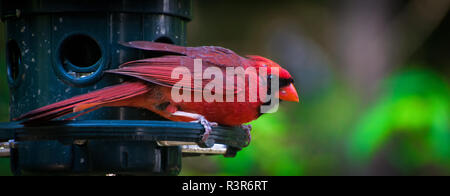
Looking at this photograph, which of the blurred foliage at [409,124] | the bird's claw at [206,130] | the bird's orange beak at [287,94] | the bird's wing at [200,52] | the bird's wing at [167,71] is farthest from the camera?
the blurred foliage at [409,124]

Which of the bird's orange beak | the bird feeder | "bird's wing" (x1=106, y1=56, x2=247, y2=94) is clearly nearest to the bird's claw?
the bird feeder

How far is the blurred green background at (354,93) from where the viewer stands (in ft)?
26.2

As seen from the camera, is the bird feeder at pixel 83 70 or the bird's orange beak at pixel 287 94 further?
the bird's orange beak at pixel 287 94

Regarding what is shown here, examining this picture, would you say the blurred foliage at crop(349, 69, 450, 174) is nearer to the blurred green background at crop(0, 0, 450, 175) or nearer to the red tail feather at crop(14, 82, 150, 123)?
the blurred green background at crop(0, 0, 450, 175)

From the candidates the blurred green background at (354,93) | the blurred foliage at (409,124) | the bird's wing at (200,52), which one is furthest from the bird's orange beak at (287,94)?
the blurred foliage at (409,124)

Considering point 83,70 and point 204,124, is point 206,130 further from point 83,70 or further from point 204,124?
point 83,70

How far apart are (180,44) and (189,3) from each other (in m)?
0.32

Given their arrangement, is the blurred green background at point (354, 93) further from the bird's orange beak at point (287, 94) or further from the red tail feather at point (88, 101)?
the red tail feather at point (88, 101)

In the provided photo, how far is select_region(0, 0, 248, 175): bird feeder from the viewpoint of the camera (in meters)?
5.46

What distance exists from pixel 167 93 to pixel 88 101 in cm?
57

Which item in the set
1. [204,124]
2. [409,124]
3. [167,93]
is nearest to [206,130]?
[204,124]

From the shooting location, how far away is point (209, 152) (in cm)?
583

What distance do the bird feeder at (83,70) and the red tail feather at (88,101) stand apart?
0.27m

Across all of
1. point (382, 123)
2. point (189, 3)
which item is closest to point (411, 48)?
point (382, 123)
